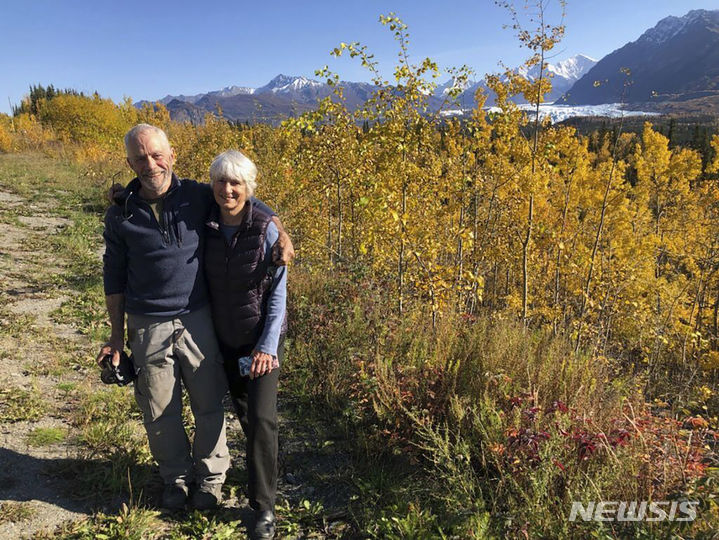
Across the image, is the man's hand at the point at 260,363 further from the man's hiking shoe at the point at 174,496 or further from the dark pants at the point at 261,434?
the man's hiking shoe at the point at 174,496

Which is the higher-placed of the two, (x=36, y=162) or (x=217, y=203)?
(x=36, y=162)

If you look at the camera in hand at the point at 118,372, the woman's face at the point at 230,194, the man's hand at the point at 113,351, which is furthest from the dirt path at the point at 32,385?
the woman's face at the point at 230,194

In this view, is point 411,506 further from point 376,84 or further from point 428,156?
point 428,156

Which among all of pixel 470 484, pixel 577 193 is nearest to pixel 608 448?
pixel 470 484

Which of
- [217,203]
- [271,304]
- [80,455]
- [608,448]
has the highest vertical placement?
[217,203]

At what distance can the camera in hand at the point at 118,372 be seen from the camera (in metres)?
2.23

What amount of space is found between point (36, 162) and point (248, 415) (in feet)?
73.4

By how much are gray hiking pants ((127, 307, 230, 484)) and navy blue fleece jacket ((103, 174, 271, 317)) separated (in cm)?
11

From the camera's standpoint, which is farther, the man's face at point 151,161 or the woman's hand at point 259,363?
the woman's hand at point 259,363

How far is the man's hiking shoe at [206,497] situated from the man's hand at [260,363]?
84cm

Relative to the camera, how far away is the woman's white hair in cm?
200

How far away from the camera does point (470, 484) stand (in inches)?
89.0

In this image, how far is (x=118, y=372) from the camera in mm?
2240

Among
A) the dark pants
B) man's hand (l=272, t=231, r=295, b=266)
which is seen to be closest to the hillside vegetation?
the dark pants
